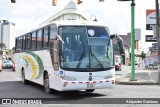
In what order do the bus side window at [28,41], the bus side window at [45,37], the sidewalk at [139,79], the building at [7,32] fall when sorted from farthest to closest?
the building at [7,32] < the sidewalk at [139,79] < the bus side window at [28,41] < the bus side window at [45,37]

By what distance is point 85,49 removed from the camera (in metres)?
14.0

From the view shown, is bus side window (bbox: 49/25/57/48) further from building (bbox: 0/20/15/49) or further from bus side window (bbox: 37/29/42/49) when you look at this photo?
building (bbox: 0/20/15/49)

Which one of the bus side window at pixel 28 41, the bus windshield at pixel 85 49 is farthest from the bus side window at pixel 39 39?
the bus windshield at pixel 85 49

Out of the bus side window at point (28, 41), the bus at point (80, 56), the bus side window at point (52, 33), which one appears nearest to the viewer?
the bus at point (80, 56)

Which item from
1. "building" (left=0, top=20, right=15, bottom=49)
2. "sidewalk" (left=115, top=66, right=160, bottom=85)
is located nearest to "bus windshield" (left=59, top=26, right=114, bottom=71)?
"sidewalk" (left=115, top=66, right=160, bottom=85)

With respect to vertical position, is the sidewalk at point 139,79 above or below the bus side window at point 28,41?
below

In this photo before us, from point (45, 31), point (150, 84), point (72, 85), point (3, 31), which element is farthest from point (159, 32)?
point (3, 31)

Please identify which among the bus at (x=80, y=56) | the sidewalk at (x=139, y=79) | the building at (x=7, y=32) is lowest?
the sidewalk at (x=139, y=79)

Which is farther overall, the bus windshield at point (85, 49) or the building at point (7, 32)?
the building at point (7, 32)

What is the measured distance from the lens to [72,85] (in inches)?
542

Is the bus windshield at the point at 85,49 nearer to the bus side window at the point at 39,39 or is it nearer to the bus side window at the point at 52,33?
the bus side window at the point at 52,33

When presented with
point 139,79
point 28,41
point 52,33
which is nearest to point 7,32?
point 139,79

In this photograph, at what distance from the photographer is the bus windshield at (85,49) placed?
45.5 ft

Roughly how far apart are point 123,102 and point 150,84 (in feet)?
32.2
